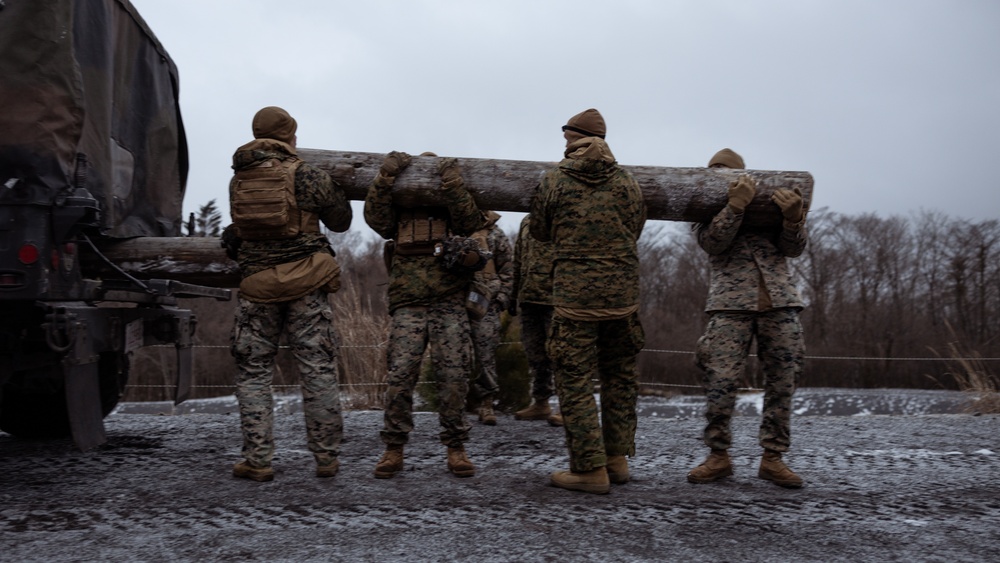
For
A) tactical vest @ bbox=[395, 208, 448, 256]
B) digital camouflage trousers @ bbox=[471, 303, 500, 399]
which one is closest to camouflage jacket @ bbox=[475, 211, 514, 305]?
digital camouflage trousers @ bbox=[471, 303, 500, 399]

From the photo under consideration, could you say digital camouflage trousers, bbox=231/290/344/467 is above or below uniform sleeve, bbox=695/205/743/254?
below

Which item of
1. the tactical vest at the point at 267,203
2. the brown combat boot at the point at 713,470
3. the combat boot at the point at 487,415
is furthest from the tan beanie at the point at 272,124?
the combat boot at the point at 487,415

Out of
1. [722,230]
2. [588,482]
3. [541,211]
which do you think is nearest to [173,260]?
→ [541,211]

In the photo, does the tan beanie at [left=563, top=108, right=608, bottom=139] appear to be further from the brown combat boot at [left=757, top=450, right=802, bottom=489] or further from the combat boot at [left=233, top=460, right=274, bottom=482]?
the combat boot at [left=233, top=460, right=274, bottom=482]

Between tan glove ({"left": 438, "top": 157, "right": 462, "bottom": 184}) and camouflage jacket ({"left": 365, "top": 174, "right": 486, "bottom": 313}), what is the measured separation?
30mm

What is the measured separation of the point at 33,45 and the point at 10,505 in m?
2.31

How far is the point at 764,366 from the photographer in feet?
15.2

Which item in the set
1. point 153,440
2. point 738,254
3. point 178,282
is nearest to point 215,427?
point 153,440

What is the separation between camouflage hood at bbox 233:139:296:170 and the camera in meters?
4.54

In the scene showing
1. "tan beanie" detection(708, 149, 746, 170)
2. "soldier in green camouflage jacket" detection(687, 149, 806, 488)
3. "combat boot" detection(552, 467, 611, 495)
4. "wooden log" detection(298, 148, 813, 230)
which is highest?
"tan beanie" detection(708, 149, 746, 170)

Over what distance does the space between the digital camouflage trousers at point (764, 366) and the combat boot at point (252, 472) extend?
8.05 feet

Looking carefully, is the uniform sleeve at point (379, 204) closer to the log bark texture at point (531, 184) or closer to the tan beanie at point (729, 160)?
the log bark texture at point (531, 184)

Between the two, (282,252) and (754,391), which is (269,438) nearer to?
(282,252)

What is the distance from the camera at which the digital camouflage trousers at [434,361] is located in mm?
4641
